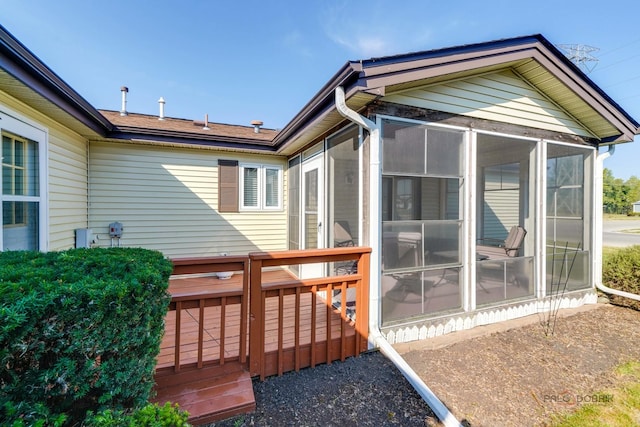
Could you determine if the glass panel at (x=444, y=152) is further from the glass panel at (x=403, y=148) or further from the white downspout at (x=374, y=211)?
the white downspout at (x=374, y=211)

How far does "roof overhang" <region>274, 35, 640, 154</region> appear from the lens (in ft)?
9.00

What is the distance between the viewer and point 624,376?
2.73 metres

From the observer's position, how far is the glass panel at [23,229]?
2829 millimetres

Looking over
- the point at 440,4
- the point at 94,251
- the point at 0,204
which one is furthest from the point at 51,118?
the point at 440,4

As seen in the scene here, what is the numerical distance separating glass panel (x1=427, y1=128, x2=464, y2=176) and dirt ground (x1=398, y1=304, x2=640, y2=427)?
2.06 m

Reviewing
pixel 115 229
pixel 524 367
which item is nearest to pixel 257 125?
pixel 115 229

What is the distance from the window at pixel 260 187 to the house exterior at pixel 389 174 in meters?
0.07

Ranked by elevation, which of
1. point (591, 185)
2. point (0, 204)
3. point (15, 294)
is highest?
point (591, 185)

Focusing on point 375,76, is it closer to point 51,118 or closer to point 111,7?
point 51,118

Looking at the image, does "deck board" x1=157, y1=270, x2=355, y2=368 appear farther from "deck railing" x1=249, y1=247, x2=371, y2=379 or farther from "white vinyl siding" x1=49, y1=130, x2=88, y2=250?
"white vinyl siding" x1=49, y1=130, x2=88, y2=250

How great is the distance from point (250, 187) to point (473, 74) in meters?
4.33

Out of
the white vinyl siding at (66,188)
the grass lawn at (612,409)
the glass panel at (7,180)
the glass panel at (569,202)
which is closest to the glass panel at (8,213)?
the glass panel at (7,180)

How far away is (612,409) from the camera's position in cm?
A: 228

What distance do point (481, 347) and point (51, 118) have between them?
5.96 metres
